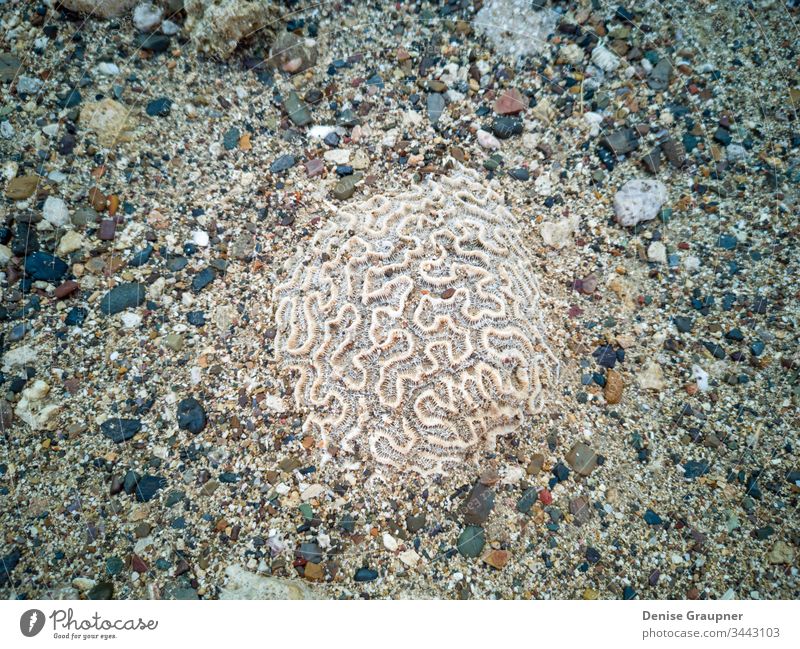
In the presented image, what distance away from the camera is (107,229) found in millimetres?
3104

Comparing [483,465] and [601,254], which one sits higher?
[601,254]

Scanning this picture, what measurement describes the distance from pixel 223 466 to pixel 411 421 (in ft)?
3.49

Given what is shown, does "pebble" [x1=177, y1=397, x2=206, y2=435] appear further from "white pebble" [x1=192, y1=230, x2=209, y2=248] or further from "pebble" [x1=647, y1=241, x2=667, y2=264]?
"pebble" [x1=647, y1=241, x2=667, y2=264]

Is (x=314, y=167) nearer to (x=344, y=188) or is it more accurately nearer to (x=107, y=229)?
(x=344, y=188)

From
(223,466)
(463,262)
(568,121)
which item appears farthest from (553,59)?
(223,466)

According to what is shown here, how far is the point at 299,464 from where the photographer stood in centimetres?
278

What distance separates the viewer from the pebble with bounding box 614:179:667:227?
3.18 m

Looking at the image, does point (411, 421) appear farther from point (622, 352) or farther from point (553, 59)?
point (553, 59)

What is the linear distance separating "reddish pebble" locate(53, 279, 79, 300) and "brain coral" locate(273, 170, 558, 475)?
117 centimetres

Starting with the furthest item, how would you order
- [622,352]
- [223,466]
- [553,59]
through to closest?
[553,59], [622,352], [223,466]

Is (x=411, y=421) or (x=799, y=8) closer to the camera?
(x=411, y=421)

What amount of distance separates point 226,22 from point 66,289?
6.46ft

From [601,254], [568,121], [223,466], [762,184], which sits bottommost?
[223,466]

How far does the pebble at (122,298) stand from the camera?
2977 mm
